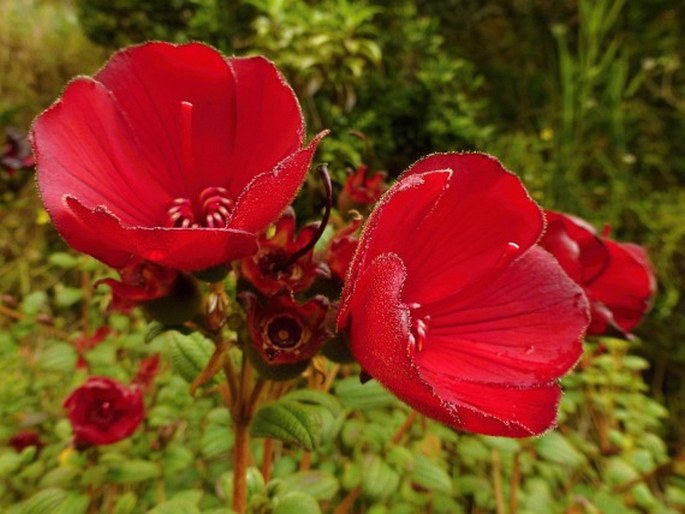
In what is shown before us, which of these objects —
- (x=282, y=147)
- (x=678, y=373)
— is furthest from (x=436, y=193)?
(x=678, y=373)

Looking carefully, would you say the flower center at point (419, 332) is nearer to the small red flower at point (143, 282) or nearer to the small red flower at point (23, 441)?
the small red flower at point (143, 282)

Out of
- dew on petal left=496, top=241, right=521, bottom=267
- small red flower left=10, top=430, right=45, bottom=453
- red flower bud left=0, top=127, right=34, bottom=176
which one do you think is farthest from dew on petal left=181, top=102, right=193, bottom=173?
red flower bud left=0, top=127, right=34, bottom=176

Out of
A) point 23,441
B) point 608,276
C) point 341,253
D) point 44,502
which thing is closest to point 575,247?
point 608,276

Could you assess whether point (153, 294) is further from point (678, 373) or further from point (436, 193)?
point (678, 373)

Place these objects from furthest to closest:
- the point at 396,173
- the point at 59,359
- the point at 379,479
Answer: the point at 396,173
the point at 59,359
the point at 379,479

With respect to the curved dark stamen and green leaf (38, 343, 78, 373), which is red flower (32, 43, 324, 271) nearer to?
the curved dark stamen

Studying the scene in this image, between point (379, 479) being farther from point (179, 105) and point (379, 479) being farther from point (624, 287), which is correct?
point (179, 105)

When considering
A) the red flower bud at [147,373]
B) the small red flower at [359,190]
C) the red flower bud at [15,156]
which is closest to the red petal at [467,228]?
the small red flower at [359,190]

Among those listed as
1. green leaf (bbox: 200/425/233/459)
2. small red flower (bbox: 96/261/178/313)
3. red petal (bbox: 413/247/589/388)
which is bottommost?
green leaf (bbox: 200/425/233/459)
